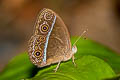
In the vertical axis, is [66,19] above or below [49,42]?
below

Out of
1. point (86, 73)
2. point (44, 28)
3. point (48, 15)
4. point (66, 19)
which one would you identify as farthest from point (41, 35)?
point (66, 19)

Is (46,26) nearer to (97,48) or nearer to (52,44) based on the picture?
(52,44)

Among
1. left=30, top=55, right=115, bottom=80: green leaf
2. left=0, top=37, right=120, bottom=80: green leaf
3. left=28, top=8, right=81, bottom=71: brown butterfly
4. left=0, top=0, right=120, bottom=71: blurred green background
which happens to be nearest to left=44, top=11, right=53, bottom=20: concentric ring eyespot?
left=28, top=8, right=81, bottom=71: brown butterfly

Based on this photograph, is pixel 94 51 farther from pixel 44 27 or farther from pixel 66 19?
pixel 66 19

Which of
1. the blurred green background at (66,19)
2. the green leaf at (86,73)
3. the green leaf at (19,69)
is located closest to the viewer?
the green leaf at (86,73)

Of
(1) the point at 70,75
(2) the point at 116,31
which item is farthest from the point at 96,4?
(1) the point at 70,75

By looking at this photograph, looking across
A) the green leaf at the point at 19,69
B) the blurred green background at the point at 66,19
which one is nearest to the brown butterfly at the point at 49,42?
the green leaf at the point at 19,69

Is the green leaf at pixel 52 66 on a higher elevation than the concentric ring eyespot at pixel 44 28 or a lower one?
lower

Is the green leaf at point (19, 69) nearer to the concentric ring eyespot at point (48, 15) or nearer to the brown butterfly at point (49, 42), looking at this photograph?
the brown butterfly at point (49, 42)
